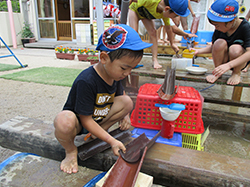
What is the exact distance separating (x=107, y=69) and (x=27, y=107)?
2.29 metres

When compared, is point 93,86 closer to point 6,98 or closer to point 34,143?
point 34,143

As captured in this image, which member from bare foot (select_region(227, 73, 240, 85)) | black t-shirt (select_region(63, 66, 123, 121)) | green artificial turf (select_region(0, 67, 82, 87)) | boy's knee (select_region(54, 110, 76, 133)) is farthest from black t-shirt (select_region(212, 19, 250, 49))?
green artificial turf (select_region(0, 67, 82, 87))

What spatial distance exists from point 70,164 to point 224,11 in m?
2.22

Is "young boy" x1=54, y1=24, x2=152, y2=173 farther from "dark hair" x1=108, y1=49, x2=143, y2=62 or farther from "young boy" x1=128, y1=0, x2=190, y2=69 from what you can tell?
"young boy" x1=128, y1=0, x2=190, y2=69

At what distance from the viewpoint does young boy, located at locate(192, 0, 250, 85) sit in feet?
7.02

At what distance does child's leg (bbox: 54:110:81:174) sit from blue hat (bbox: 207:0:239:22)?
1.96 m

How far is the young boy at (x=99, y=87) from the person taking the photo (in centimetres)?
124

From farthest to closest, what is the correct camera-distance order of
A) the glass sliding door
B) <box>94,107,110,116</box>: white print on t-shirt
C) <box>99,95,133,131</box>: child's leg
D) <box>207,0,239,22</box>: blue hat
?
the glass sliding door
<box>207,0,239,22</box>: blue hat
<box>99,95,133,131</box>: child's leg
<box>94,107,110,116</box>: white print on t-shirt

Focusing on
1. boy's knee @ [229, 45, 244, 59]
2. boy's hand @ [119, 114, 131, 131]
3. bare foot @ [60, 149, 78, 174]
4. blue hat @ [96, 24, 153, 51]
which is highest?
blue hat @ [96, 24, 153, 51]

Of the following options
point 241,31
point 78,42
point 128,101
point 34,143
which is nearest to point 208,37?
point 241,31

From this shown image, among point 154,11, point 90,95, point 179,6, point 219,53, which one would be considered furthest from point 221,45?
point 90,95

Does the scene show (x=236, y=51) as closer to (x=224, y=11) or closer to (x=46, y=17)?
(x=224, y=11)

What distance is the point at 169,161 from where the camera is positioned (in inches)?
51.5

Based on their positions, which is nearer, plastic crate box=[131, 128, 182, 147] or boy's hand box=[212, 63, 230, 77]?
plastic crate box=[131, 128, 182, 147]
